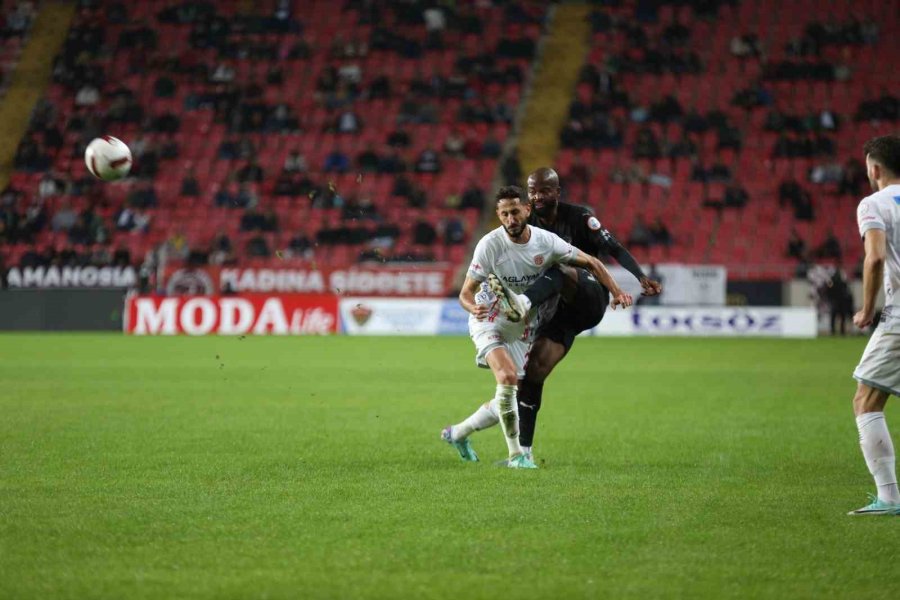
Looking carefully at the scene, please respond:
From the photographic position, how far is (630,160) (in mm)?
38844

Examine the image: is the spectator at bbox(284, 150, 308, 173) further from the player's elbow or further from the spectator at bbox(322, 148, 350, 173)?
the player's elbow

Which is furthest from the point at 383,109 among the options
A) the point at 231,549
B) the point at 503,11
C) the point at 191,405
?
the point at 231,549

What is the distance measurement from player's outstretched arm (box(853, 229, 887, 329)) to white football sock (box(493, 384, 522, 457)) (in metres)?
3.23

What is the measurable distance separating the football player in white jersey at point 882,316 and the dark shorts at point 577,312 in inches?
120

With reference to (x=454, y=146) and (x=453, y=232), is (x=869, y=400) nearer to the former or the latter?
(x=453, y=232)

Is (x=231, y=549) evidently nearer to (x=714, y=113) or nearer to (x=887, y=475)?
(x=887, y=475)

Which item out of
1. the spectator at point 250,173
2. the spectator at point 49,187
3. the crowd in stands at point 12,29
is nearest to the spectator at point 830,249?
the spectator at point 250,173

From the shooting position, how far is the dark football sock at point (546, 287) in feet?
32.4

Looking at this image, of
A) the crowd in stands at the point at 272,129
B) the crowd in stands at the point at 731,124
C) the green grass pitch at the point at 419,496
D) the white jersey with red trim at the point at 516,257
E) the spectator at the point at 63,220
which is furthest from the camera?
the spectator at the point at 63,220

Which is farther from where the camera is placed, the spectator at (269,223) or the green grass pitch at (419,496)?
the spectator at (269,223)

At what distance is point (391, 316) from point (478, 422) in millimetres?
Result: 22993

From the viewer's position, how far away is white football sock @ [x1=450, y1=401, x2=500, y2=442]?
33.3 feet

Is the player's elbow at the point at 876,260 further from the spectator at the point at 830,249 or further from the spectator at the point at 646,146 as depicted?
the spectator at the point at 646,146

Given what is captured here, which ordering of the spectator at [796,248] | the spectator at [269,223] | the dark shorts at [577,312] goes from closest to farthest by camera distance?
the dark shorts at [577,312] → the spectator at [796,248] → the spectator at [269,223]
